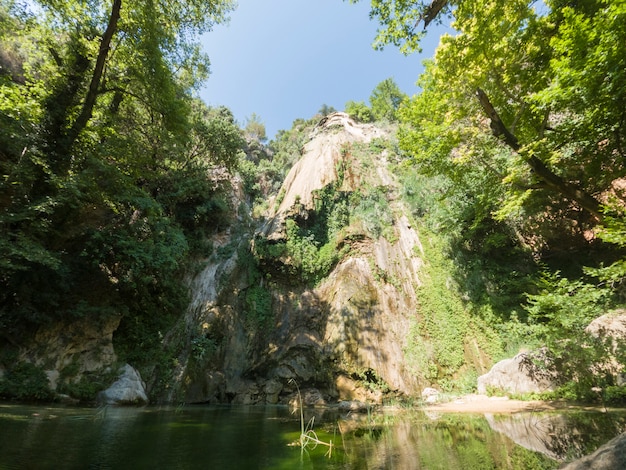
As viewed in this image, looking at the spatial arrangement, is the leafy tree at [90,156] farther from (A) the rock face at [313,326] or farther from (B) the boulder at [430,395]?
(B) the boulder at [430,395]

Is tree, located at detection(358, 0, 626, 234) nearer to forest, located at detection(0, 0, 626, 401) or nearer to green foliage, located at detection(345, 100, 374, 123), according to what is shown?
forest, located at detection(0, 0, 626, 401)

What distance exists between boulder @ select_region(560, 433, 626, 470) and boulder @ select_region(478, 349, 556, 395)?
303 inches

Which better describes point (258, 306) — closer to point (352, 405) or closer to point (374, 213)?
point (352, 405)

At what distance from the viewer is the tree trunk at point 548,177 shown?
6.68 m

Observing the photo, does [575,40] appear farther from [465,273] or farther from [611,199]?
[465,273]

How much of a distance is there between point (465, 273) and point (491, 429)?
9.84 m

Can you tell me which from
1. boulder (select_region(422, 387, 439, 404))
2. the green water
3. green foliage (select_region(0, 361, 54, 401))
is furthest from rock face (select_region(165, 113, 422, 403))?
the green water

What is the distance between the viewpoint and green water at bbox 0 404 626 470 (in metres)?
3.13

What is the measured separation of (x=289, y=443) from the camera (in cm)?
432

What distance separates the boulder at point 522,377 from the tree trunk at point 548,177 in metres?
4.31

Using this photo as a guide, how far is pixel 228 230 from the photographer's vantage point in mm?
20234

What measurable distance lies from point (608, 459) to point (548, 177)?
6.90 metres

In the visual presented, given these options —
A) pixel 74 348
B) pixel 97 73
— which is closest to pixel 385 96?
pixel 97 73

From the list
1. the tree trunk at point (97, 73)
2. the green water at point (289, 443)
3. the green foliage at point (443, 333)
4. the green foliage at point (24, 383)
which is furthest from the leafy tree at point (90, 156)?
the green foliage at point (443, 333)
